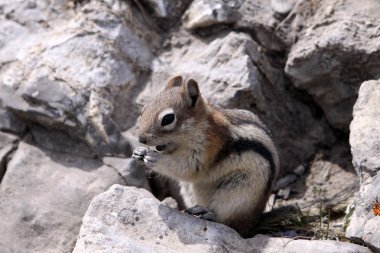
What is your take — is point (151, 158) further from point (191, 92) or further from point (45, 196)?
point (45, 196)

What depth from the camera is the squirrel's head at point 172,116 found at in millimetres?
5199

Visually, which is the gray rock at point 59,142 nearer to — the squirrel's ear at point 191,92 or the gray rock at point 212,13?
the squirrel's ear at point 191,92

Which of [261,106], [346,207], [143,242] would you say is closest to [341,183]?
[346,207]

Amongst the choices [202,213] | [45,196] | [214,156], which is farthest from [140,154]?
[45,196]

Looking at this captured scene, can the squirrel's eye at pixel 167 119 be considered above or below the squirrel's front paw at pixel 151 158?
above

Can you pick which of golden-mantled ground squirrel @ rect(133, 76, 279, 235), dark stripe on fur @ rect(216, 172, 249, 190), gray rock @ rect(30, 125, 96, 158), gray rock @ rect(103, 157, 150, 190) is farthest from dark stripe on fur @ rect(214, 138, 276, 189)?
gray rock @ rect(30, 125, 96, 158)

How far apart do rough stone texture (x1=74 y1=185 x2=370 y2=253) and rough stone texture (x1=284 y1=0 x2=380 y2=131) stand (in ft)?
7.47

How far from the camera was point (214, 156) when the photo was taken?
5465 millimetres

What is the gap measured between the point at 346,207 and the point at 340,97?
1.32m

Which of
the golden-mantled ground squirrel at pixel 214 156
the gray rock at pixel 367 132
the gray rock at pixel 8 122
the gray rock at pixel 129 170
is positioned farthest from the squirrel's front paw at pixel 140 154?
the gray rock at pixel 8 122

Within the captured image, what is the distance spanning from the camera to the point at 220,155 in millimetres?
5488

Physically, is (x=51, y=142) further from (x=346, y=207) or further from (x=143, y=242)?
(x=346, y=207)

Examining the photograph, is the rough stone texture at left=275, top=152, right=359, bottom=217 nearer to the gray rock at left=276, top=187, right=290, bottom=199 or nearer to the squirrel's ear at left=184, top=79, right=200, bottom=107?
the gray rock at left=276, top=187, right=290, bottom=199

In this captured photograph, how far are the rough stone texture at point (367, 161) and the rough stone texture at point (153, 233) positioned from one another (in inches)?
6.3
